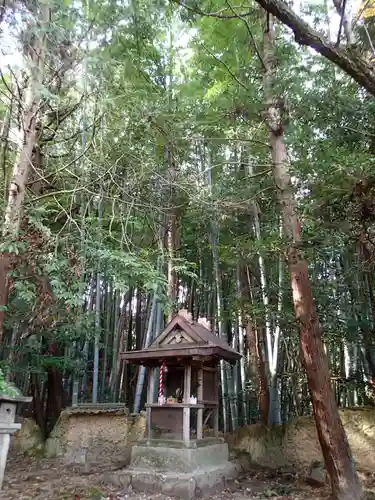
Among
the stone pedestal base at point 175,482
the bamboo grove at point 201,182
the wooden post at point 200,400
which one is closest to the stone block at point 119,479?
the stone pedestal base at point 175,482

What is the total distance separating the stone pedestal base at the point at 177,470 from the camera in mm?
4789

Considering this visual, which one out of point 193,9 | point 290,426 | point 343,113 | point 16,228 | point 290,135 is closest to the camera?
point 193,9

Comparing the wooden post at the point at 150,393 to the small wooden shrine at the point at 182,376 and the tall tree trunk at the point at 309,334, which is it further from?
the tall tree trunk at the point at 309,334

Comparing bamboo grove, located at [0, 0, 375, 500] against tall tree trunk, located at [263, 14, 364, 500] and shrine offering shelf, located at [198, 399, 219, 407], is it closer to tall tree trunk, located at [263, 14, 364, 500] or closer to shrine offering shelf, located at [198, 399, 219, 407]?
tall tree trunk, located at [263, 14, 364, 500]

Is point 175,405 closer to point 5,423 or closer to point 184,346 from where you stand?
point 184,346

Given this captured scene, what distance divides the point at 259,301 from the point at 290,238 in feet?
6.20

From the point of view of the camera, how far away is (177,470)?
5047 mm

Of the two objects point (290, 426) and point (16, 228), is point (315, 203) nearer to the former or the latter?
point (16, 228)

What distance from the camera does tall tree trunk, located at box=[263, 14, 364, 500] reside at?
422 centimetres

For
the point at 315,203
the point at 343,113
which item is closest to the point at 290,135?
the point at 343,113

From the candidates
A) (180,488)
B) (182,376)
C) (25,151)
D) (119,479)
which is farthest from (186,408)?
(25,151)

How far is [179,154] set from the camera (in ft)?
21.2

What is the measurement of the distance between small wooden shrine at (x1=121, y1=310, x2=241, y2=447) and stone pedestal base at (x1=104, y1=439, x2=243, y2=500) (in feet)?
0.38

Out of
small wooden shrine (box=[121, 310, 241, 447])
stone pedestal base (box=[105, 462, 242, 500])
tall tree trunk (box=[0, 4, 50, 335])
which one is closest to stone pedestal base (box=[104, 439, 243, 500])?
stone pedestal base (box=[105, 462, 242, 500])
